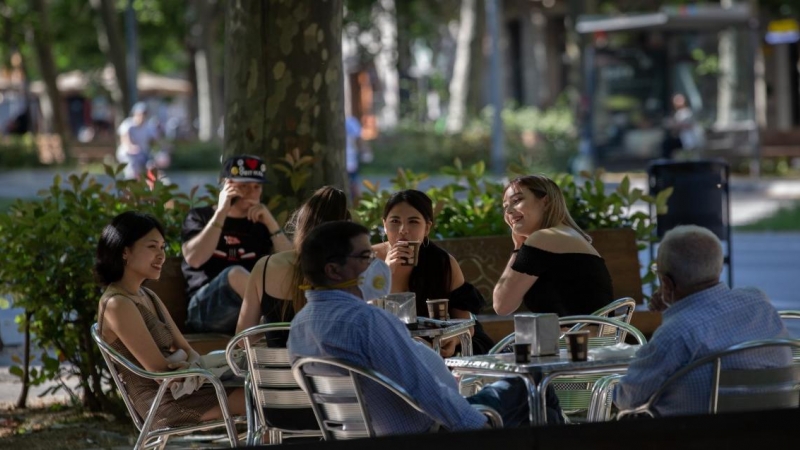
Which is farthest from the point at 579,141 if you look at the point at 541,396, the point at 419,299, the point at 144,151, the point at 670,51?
the point at 541,396

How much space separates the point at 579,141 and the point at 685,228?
27.3 metres

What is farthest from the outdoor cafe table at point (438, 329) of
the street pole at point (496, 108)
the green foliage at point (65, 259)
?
the street pole at point (496, 108)

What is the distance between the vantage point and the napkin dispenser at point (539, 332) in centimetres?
519

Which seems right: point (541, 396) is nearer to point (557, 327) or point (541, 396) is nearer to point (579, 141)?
point (557, 327)

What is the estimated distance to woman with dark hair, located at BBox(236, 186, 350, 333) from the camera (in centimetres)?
616

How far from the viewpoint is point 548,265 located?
21.9ft

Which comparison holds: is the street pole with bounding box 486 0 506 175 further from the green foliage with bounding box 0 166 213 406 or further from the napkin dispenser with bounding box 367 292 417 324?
the napkin dispenser with bounding box 367 292 417 324

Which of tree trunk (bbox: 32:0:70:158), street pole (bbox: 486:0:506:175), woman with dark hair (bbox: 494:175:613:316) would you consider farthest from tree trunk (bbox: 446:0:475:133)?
woman with dark hair (bbox: 494:175:613:316)

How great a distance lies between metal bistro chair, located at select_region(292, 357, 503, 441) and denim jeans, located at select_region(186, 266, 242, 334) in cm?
282

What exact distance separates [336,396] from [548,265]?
6.90 feet

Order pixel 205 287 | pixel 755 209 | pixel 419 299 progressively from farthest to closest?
pixel 755 209, pixel 205 287, pixel 419 299

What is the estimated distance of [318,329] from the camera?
4.77m

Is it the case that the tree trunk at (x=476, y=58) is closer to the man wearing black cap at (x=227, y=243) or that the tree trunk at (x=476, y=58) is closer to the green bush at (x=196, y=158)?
the green bush at (x=196, y=158)

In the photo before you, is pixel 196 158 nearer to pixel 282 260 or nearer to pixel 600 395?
pixel 282 260
